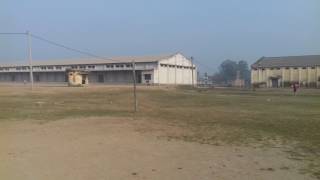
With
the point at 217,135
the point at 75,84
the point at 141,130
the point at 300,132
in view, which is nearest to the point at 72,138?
the point at 141,130

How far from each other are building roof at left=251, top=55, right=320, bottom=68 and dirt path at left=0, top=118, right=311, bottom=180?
83602 millimetres

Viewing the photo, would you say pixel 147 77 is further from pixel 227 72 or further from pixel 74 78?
pixel 227 72

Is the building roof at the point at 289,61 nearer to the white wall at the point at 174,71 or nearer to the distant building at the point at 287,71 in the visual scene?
the distant building at the point at 287,71

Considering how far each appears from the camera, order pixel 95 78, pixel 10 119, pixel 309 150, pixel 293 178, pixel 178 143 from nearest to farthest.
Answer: pixel 293 178 < pixel 309 150 < pixel 178 143 < pixel 10 119 < pixel 95 78

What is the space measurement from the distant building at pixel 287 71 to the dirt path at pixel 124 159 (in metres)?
79.9

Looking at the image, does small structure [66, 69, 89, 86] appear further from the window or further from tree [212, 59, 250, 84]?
tree [212, 59, 250, 84]

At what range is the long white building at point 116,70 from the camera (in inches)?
3725

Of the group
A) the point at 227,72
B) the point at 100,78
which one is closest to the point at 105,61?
the point at 100,78

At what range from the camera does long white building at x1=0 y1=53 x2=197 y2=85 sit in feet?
310

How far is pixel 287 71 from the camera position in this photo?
96.9 m

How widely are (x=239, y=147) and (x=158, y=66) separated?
265 ft

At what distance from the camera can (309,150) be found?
44.4ft

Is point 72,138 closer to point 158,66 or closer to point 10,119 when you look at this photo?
point 10,119

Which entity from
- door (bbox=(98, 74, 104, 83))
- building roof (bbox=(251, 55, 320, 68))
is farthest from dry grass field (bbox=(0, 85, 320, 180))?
door (bbox=(98, 74, 104, 83))
